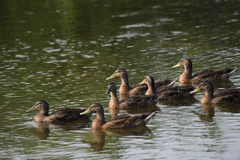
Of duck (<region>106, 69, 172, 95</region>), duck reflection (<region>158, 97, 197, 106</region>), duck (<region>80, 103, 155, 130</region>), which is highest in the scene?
duck (<region>106, 69, 172, 95</region>)

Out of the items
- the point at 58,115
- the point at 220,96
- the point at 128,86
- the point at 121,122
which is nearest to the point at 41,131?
the point at 58,115

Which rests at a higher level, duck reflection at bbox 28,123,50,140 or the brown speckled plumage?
the brown speckled plumage

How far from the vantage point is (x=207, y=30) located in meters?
30.5

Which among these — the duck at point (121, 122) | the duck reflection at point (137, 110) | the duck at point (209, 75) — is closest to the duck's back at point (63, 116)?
the duck at point (121, 122)

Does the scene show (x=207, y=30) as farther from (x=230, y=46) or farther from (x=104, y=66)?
(x=104, y=66)

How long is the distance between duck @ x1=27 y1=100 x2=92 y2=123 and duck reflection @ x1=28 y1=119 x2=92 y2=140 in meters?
0.14

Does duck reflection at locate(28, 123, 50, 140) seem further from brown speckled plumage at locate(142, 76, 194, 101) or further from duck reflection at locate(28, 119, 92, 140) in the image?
brown speckled plumage at locate(142, 76, 194, 101)

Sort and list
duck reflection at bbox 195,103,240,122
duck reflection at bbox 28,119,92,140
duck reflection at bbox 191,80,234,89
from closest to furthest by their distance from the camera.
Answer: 1. duck reflection at bbox 28,119,92,140
2. duck reflection at bbox 195,103,240,122
3. duck reflection at bbox 191,80,234,89

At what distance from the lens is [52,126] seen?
49.7ft

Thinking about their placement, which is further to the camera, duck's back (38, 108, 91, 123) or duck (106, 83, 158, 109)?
duck (106, 83, 158, 109)

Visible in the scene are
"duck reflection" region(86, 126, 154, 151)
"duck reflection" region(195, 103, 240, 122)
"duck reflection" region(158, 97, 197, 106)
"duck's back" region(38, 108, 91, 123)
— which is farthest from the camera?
"duck reflection" region(158, 97, 197, 106)

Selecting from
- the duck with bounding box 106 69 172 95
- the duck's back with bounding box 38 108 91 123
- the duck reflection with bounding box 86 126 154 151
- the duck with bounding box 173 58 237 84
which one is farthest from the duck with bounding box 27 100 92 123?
the duck with bounding box 173 58 237 84

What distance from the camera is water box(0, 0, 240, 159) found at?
41.5 ft

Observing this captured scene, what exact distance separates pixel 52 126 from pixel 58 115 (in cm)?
42
